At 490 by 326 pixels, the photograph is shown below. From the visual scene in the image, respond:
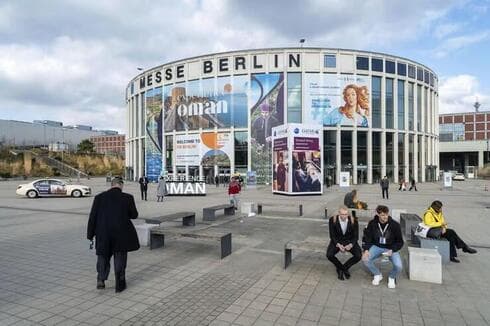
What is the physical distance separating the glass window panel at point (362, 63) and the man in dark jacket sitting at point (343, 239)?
140ft

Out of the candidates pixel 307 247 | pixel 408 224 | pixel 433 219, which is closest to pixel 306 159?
pixel 408 224

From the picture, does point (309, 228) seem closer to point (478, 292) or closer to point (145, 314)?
point (478, 292)

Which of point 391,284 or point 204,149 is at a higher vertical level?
point 204,149

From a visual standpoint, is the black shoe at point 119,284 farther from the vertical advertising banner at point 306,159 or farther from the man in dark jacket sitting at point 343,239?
the vertical advertising banner at point 306,159

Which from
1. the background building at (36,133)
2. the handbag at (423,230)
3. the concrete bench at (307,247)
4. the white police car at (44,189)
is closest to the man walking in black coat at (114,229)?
the concrete bench at (307,247)

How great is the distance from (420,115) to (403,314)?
173ft

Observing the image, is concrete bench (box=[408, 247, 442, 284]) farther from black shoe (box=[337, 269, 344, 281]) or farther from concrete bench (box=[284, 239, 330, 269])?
concrete bench (box=[284, 239, 330, 269])

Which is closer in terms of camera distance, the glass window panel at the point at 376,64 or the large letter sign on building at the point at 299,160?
the large letter sign on building at the point at 299,160

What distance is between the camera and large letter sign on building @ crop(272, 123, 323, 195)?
25609 mm

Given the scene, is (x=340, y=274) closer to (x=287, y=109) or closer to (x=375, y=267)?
(x=375, y=267)

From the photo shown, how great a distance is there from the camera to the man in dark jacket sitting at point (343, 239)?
6.03 metres

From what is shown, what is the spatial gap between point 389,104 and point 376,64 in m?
5.51

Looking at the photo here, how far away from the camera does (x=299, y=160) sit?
25828 millimetres

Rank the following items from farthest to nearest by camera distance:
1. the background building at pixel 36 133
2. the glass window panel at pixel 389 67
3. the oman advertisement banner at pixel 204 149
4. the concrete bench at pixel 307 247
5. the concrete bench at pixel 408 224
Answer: the background building at pixel 36 133
the glass window panel at pixel 389 67
the oman advertisement banner at pixel 204 149
the concrete bench at pixel 408 224
the concrete bench at pixel 307 247
